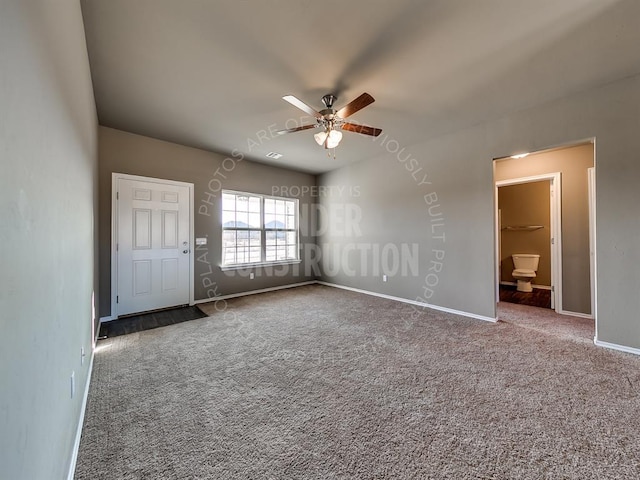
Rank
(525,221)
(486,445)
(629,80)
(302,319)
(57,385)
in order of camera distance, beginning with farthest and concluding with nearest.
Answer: (525,221), (302,319), (629,80), (486,445), (57,385)

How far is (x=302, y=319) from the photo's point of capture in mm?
3723

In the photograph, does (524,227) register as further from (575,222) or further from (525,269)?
(575,222)

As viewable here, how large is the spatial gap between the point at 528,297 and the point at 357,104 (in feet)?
16.8

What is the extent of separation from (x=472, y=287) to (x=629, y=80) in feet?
8.96

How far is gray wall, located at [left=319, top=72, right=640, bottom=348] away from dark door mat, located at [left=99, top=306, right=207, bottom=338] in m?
3.11

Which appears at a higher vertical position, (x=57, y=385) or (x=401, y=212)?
(x=401, y=212)

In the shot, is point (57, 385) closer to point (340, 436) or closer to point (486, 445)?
point (340, 436)

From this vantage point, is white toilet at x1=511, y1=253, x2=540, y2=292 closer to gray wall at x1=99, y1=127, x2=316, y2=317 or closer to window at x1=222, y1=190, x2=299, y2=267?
gray wall at x1=99, y1=127, x2=316, y2=317

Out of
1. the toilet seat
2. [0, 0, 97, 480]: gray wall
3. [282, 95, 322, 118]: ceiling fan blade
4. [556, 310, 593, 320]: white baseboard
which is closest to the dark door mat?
[0, 0, 97, 480]: gray wall

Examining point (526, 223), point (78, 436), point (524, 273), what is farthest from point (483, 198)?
point (78, 436)

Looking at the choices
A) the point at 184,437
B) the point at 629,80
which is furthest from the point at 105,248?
the point at 629,80

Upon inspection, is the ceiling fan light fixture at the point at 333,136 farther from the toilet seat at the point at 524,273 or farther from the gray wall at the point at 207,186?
the toilet seat at the point at 524,273

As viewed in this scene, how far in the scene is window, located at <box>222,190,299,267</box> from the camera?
5.02m

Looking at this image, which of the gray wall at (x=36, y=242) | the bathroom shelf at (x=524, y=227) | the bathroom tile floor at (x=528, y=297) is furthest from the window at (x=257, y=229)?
the bathroom shelf at (x=524, y=227)
